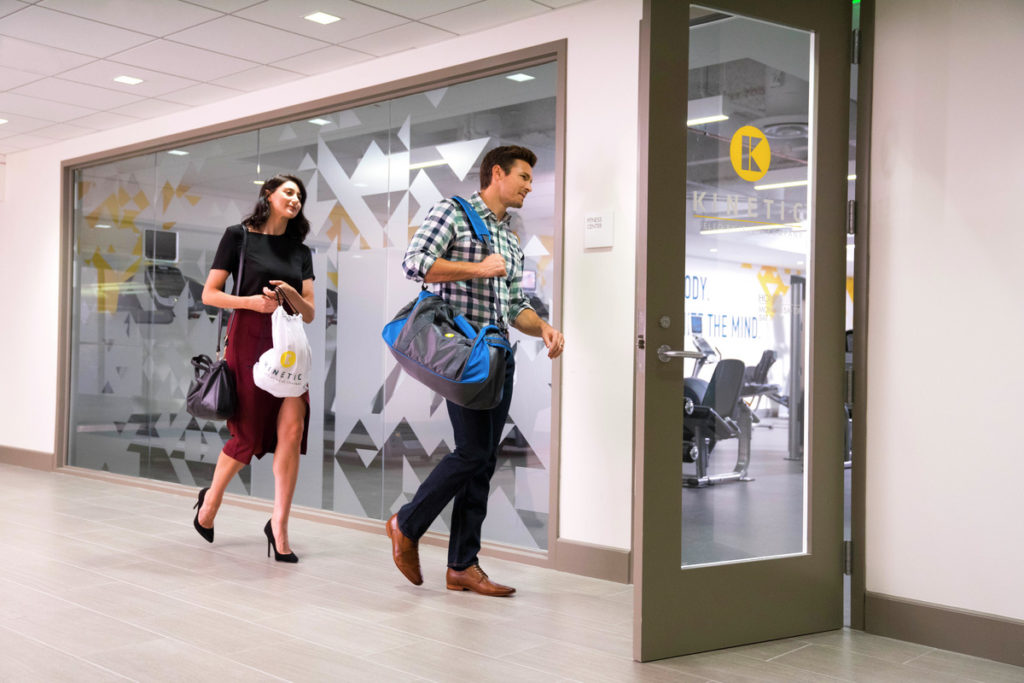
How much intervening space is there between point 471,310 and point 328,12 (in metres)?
1.87

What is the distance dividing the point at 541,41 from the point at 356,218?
1503 millimetres

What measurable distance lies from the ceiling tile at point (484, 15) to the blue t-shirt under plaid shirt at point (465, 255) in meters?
1.19

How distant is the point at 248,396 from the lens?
161 inches

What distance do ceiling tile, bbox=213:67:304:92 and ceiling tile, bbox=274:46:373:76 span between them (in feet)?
0.37

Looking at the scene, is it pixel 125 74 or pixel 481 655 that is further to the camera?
pixel 125 74

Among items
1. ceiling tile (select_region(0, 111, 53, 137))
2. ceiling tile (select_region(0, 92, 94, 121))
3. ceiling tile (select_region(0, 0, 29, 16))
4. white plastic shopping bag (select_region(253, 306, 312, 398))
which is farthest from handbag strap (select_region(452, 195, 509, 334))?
ceiling tile (select_region(0, 111, 53, 137))

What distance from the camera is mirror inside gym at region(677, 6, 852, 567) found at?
310cm

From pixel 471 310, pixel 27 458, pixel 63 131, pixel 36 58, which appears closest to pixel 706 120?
pixel 471 310

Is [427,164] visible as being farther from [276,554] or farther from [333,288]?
[276,554]

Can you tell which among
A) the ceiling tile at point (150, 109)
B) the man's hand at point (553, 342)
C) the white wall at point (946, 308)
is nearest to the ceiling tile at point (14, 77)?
the ceiling tile at point (150, 109)

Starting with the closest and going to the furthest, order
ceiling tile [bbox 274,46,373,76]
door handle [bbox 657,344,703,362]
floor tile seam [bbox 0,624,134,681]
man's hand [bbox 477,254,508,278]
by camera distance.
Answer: floor tile seam [bbox 0,624,134,681], door handle [bbox 657,344,703,362], man's hand [bbox 477,254,508,278], ceiling tile [bbox 274,46,373,76]

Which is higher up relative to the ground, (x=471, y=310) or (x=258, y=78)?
(x=258, y=78)

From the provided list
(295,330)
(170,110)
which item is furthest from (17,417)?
(295,330)

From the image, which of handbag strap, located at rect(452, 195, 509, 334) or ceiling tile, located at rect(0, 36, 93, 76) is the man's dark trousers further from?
ceiling tile, located at rect(0, 36, 93, 76)
